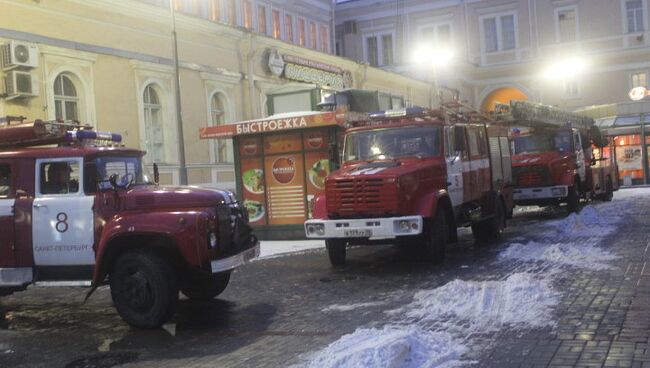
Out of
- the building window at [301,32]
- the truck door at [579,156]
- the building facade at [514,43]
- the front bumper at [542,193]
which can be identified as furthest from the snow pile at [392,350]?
the building facade at [514,43]

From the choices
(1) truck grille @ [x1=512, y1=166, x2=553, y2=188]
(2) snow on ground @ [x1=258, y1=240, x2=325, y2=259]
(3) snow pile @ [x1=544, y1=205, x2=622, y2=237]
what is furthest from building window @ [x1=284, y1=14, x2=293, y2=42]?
(3) snow pile @ [x1=544, y1=205, x2=622, y2=237]

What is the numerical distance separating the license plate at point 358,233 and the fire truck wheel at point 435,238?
101cm

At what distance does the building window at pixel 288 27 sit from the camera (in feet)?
115

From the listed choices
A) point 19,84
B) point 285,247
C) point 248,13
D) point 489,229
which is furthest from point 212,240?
point 248,13

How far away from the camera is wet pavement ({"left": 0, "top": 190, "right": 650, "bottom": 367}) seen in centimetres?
612

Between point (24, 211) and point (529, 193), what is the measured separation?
1406 cm

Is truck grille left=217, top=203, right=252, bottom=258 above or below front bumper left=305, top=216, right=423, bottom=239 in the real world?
above

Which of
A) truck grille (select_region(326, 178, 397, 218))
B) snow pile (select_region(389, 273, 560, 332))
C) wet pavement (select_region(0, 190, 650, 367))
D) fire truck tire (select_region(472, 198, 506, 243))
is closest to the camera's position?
wet pavement (select_region(0, 190, 650, 367))

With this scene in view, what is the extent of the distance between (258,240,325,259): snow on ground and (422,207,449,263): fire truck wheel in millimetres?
3931

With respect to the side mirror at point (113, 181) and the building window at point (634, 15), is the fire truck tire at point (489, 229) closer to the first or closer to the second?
the side mirror at point (113, 181)

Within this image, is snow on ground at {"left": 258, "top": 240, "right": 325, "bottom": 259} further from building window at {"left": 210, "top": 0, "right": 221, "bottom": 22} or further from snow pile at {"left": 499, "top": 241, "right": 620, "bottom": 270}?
building window at {"left": 210, "top": 0, "right": 221, "bottom": 22}

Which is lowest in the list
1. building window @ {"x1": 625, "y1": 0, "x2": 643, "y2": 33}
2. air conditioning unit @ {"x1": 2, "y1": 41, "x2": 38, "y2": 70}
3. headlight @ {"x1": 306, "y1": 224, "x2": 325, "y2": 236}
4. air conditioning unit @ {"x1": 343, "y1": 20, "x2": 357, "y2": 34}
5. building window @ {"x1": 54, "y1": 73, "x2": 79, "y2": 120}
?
headlight @ {"x1": 306, "y1": 224, "x2": 325, "y2": 236}

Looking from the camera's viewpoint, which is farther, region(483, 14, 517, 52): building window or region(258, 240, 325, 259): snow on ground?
region(483, 14, 517, 52): building window

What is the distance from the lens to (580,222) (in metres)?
15.8
